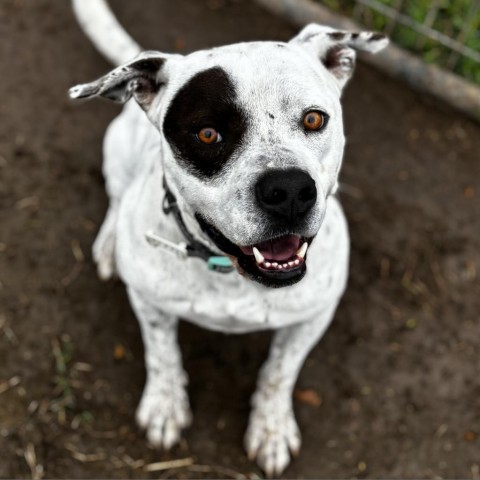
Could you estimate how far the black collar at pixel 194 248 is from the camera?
2662mm

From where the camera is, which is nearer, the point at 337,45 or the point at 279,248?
the point at 279,248

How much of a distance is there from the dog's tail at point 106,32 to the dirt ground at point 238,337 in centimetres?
69

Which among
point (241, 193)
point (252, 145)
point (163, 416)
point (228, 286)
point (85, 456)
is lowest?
point (85, 456)

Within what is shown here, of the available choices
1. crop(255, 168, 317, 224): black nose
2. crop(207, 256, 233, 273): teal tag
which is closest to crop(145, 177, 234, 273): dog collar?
crop(207, 256, 233, 273): teal tag

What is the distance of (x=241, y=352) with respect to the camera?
384 centimetres

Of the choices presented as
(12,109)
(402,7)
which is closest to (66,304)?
(12,109)

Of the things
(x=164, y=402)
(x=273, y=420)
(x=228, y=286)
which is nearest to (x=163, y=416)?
(x=164, y=402)

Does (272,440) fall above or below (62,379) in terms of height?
above

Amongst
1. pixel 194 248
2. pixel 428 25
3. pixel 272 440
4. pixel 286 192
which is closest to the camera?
pixel 286 192

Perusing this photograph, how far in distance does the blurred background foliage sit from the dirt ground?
341mm

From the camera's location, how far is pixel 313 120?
92.9 inches

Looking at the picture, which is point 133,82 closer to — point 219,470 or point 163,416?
point 163,416

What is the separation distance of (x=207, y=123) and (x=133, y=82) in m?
0.42

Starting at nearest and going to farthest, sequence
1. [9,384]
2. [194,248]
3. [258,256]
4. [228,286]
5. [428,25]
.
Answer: [258,256]
[194,248]
[228,286]
[9,384]
[428,25]
